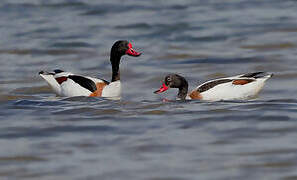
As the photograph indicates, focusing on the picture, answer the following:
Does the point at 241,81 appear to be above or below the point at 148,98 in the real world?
above

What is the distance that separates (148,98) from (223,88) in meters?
1.21

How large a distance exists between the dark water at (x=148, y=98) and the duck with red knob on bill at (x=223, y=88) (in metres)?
0.31

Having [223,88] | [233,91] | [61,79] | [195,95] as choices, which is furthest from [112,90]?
[233,91]

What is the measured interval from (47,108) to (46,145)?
234 cm

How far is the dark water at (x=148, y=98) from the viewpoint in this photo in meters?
9.03

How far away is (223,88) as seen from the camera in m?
12.9

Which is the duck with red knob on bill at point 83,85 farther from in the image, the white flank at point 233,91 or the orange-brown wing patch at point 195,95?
the white flank at point 233,91

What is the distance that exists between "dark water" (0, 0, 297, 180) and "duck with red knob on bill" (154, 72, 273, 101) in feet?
1.03

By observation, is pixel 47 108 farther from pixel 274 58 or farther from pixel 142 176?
pixel 274 58

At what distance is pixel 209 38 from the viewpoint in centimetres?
1881

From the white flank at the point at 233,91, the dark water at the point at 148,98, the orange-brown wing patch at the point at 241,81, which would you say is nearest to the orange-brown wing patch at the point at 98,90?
the dark water at the point at 148,98

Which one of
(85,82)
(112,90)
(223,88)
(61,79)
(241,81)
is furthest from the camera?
(61,79)

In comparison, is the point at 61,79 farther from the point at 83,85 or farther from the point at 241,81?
the point at 241,81

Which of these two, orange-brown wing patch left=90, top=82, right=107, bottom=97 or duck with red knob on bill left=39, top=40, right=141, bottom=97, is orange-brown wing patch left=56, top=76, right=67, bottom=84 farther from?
orange-brown wing patch left=90, top=82, right=107, bottom=97
